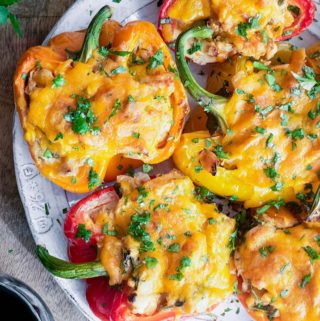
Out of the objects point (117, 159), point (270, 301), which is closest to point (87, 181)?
point (117, 159)

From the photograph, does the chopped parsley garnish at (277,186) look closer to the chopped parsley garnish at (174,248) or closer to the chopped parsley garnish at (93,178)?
the chopped parsley garnish at (174,248)

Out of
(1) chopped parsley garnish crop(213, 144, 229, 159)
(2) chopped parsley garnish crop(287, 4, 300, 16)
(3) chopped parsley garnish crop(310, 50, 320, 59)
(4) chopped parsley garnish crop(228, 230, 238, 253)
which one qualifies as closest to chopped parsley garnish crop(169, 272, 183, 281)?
(4) chopped parsley garnish crop(228, 230, 238, 253)

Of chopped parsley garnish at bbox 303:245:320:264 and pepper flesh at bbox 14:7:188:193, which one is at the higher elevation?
pepper flesh at bbox 14:7:188:193

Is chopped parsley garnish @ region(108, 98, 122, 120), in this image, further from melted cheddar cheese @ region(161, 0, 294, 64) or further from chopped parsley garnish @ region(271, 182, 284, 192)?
chopped parsley garnish @ region(271, 182, 284, 192)

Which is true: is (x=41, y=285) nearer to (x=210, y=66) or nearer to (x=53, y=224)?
(x=53, y=224)

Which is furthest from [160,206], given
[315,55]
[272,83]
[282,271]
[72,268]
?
[315,55]

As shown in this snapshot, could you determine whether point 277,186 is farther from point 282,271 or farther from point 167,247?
point 167,247

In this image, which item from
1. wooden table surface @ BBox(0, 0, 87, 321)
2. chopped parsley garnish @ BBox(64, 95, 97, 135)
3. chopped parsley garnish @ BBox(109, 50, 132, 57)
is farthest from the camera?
wooden table surface @ BBox(0, 0, 87, 321)
